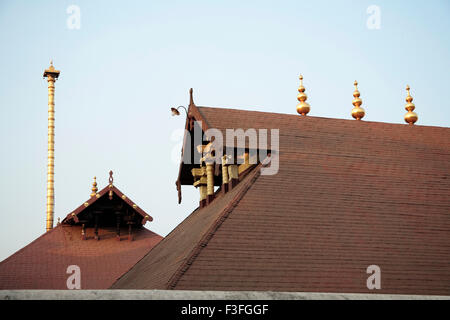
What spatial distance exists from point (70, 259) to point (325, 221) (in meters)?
12.5

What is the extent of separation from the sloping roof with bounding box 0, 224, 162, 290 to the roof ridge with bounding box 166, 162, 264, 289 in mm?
9423

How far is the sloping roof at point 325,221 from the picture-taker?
1278cm

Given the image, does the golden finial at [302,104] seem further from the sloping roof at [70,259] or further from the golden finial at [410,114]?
the sloping roof at [70,259]

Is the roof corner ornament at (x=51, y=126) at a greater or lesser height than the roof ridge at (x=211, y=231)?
greater

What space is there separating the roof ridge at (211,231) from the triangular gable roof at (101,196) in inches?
408

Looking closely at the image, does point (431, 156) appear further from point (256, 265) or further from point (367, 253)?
point (256, 265)

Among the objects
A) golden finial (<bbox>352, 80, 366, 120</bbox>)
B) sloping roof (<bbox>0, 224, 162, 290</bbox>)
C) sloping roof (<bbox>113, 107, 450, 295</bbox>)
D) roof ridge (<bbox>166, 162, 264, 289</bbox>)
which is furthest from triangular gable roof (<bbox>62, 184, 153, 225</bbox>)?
roof ridge (<bbox>166, 162, 264, 289</bbox>)

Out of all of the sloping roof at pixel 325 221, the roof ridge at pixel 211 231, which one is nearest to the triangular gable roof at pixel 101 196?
the sloping roof at pixel 325 221

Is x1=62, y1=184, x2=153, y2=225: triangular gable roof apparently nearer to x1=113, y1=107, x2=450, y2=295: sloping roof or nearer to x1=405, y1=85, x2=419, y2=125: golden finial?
x1=113, y1=107, x2=450, y2=295: sloping roof

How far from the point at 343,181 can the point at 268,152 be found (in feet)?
6.95

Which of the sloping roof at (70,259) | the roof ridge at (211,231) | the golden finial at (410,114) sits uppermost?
the golden finial at (410,114)

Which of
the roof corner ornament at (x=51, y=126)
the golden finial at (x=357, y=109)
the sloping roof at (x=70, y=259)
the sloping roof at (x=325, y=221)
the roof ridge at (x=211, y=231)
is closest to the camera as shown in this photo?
the roof ridge at (x=211, y=231)

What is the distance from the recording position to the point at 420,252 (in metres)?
14.3
